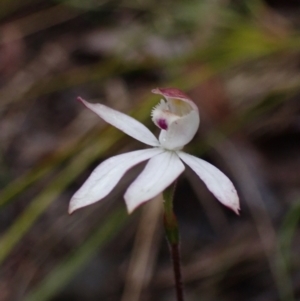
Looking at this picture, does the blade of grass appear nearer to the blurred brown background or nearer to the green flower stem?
the blurred brown background

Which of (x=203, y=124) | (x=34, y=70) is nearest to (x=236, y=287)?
(x=203, y=124)

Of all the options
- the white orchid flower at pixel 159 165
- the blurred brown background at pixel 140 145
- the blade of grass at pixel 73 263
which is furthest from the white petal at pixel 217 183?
the blade of grass at pixel 73 263

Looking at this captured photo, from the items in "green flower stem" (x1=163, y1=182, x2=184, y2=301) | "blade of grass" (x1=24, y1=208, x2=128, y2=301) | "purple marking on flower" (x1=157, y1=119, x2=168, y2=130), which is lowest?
"blade of grass" (x1=24, y1=208, x2=128, y2=301)

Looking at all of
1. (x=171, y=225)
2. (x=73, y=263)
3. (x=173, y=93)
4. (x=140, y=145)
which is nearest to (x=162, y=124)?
(x=173, y=93)

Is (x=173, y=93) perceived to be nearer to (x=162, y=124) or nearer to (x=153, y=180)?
(x=162, y=124)

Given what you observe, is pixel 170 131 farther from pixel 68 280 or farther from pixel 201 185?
pixel 201 185

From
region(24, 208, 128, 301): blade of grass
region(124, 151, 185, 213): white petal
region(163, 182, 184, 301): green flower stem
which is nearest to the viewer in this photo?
region(124, 151, 185, 213): white petal

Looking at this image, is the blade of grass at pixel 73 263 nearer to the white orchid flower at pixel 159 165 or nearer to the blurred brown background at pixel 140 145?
the blurred brown background at pixel 140 145

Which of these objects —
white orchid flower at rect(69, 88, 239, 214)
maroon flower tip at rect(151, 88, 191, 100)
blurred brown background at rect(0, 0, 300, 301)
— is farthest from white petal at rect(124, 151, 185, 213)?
blurred brown background at rect(0, 0, 300, 301)
